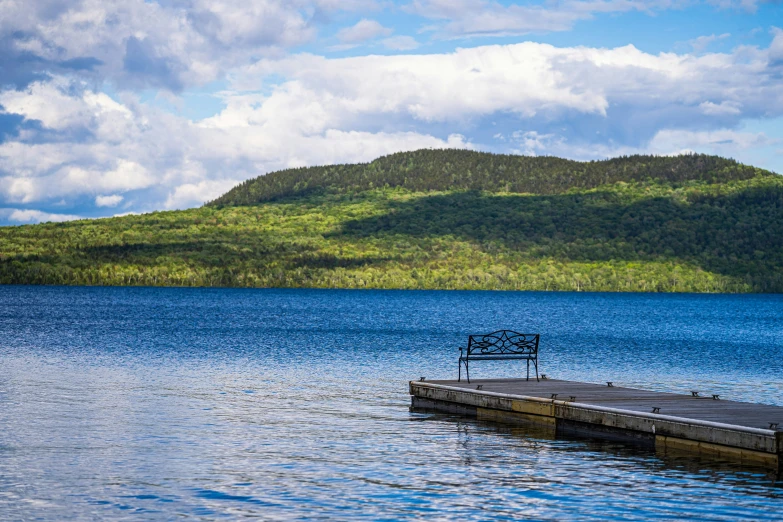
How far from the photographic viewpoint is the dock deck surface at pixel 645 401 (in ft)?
72.5

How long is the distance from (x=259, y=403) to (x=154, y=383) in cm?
660

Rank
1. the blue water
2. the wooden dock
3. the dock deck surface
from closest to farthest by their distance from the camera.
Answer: the blue water
the wooden dock
the dock deck surface

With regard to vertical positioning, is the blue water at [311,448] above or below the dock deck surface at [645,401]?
below

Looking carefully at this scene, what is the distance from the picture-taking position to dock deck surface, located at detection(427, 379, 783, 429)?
2209cm

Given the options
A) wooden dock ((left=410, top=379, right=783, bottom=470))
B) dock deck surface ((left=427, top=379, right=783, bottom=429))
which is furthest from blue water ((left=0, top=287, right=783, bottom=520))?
dock deck surface ((left=427, top=379, right=783, bottom=429))

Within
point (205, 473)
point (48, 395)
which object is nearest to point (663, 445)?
point (205, 473)

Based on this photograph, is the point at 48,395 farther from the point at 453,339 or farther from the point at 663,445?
the point at 453,339

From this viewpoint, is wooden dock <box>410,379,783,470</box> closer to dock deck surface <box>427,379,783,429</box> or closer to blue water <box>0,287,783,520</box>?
dock deck surface <box>427,379,783,429</box>

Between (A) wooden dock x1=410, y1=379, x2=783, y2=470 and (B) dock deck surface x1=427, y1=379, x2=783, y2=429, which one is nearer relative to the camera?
(A) wooden dock x1=410, y1=379, x2=783, y2=470

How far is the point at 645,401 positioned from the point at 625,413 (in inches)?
122

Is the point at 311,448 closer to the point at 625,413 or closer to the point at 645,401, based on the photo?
the point at 625,413

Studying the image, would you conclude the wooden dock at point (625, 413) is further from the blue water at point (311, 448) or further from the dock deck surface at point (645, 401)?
the blue water at point (311, 448)

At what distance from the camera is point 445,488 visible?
1778cm

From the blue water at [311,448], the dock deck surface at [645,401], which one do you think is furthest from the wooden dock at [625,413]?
the blue water at [311,448]
